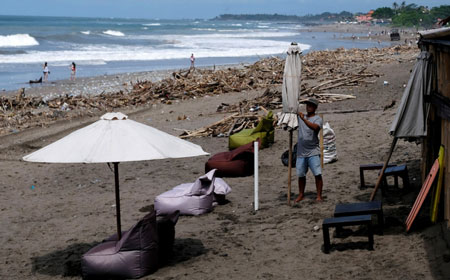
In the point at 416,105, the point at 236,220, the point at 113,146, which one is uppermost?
the point at 416,105

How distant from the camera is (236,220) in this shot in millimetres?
9422

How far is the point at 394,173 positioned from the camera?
380 inches

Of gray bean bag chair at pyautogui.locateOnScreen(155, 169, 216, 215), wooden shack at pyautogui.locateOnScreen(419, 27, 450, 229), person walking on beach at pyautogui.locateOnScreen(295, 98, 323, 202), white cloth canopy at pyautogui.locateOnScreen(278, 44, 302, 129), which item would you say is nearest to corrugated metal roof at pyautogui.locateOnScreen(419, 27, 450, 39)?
wooden shack at pyautogui.locateOnScreen(419, 27, 450, 229)

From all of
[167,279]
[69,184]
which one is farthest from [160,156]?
[69,184]

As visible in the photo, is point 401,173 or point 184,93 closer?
point 401,173

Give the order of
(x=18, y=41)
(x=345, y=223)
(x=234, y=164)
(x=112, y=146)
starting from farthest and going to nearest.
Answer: (x=18, y=41), (x=234, y=164), (x=345, y=223), (x=112, y=146)

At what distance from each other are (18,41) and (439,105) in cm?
6754

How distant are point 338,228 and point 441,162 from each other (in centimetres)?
149

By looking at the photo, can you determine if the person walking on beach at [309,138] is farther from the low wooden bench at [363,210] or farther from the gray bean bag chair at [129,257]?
the gray bean bag chair at [129,257]

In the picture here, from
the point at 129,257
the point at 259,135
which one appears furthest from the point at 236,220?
the point at 259,135

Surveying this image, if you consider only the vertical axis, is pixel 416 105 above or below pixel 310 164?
above

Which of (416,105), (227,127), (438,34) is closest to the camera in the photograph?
(438,34)

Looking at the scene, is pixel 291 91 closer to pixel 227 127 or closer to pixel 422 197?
pixel 422 197

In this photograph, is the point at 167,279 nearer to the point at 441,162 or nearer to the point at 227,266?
the point at 227,266
